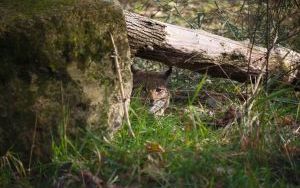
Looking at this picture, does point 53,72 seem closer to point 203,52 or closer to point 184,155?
point 184,155

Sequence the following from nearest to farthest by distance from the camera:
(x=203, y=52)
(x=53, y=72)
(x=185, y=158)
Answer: (x=185, y=158) → (x=53, y=72) → (x=203, y=52)

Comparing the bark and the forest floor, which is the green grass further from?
the bark

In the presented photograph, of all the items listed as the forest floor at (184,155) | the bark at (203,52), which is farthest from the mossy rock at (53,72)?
the bark at (203,52)

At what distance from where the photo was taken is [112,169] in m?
3.45

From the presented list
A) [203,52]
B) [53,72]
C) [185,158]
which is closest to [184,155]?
[185,158]

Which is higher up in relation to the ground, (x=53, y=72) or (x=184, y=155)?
(x=53, y=72)

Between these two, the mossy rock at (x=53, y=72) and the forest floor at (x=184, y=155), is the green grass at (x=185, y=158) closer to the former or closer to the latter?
the forest floor at (x=184, y=155)

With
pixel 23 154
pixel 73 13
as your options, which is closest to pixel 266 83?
pixel 73 13

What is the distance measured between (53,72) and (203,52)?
151 centimetres

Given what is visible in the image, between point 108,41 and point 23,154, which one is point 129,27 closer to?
point 108,41

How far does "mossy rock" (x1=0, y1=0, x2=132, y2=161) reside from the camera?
360 cm

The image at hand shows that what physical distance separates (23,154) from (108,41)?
888 millimetres

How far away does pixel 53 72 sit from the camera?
144 inches

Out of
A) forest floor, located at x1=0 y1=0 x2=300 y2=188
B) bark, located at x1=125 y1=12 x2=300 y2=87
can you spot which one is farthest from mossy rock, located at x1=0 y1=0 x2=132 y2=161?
bark, located at x1=125 y1=12 x2=300 y2=87
